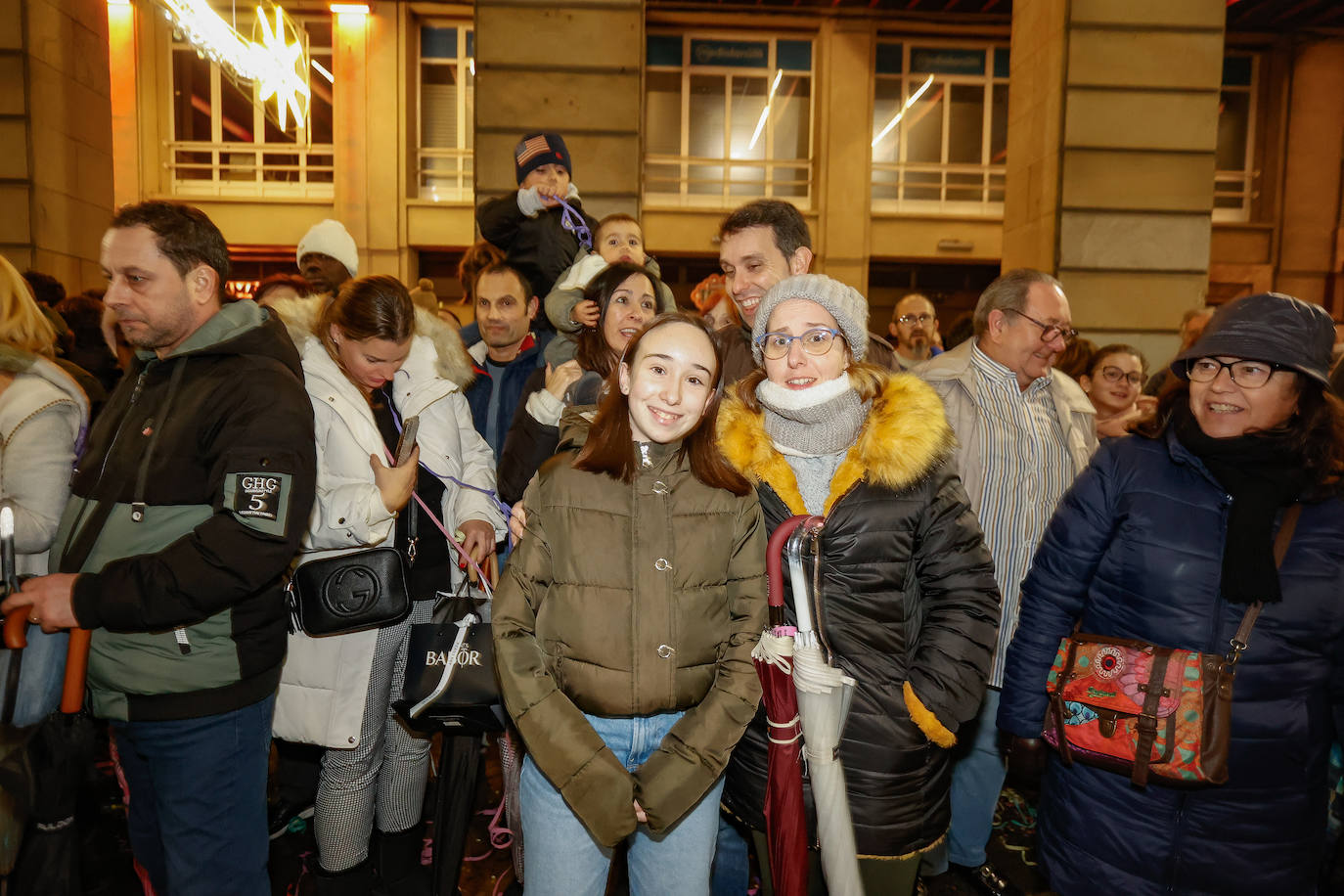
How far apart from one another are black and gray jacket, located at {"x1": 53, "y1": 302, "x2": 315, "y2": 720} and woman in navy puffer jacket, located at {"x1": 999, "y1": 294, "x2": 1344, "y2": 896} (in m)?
2.33

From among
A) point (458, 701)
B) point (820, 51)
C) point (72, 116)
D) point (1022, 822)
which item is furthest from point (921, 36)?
point (458, 701)

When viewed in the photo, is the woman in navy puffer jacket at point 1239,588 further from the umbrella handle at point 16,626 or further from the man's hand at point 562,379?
the umbrella handle at point 16,626

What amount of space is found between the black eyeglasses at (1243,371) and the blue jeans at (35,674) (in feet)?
11.3

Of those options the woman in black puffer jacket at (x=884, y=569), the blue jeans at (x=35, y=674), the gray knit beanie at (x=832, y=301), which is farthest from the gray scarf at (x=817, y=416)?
the blue jeans at (x=35, y=674)

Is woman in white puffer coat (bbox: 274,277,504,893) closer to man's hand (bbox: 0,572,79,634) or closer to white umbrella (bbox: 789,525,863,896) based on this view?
man's hand (bbox: 0,572,79,634)

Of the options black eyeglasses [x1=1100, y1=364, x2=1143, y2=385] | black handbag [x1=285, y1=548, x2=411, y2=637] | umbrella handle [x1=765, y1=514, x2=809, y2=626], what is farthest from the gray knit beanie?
black eyeglasses [x1=1100, y1=364, x2=1143, y2=385]

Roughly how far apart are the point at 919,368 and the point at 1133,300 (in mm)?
4155

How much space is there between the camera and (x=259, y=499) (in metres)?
2.06

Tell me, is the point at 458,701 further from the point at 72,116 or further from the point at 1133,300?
the point at 72,116

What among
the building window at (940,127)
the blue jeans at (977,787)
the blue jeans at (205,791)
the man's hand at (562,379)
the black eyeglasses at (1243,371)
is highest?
the building window at (940,127)

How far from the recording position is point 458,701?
251cm

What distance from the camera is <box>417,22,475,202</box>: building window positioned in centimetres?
1464

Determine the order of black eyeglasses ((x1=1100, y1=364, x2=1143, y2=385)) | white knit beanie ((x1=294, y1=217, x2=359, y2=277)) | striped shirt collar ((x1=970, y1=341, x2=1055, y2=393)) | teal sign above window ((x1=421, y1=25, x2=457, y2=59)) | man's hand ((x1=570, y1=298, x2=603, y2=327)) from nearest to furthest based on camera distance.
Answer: man's hand ((x1=570, y1=298, x2=603, y2=327)) → striped shirt collar ((x1=970, y1=341, x2=1055, y2=393)) → white knit beanie ((x1=294, y1=217, x2=359, y2=277)) → black eyeglasses ((x1=1100, y1=364, x2=1143, y2=385)) → teal sign above window ((x1=421, y1=25, x2=457, y2=59))

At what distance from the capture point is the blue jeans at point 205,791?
2121 mm
